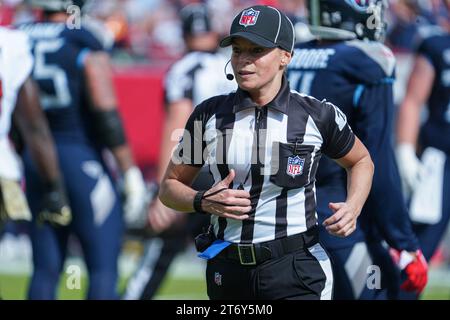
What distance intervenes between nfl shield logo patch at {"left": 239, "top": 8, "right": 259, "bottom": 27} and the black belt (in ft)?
2.81

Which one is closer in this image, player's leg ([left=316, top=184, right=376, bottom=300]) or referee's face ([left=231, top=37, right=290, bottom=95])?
referee's face ([left=231, top=37, right=290, bottom=95])

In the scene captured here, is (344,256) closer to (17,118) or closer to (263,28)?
(263,28)

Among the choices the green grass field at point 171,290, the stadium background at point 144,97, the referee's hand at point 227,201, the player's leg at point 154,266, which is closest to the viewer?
the referee's hand at point 227,201

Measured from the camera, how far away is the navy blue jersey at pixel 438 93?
268 inches

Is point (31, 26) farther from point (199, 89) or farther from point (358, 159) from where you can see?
point (358, 159)

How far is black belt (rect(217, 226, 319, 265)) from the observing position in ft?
13.5

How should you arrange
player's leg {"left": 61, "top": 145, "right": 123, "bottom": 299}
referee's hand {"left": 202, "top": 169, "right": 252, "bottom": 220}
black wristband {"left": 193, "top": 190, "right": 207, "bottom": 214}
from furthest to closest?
1. player's leg {"left": 61, "top": 145, "right": 123, "bottom": 299}
2. black wristband {"left": 193, "top": 190, "right": 207, "bottom": 214}
3. referee's hand {"left": 202, "top": 169, "right": 252, "bottom": 220}

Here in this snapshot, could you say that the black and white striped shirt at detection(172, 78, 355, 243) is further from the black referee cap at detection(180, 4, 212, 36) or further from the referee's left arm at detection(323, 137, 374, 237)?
the black referee cap at detection(180, 4, 212, 36)

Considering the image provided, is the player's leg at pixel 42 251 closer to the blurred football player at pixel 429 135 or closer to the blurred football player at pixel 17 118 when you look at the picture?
the blurred football player at pixel 17 118

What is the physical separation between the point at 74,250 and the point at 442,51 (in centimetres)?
606

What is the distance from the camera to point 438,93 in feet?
22.7

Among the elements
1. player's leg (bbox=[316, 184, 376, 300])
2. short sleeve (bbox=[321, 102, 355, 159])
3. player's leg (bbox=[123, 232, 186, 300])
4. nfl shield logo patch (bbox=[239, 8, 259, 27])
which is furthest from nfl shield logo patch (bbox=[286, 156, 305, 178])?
player's leg (bbox=[123, 232, 186, 300])

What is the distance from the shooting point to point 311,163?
420 centimetres

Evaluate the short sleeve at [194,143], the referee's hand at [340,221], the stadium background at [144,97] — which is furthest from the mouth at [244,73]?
the stadium background at [144,97]
